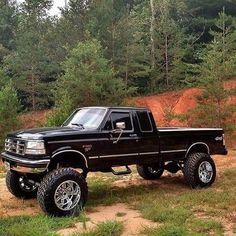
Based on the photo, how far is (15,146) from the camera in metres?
8.79

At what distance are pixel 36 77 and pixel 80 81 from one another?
1200 centimetres

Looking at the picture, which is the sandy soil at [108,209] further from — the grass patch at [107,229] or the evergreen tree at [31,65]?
the evergreen tree at [31,65]

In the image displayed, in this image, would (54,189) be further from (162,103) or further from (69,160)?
(162,103)

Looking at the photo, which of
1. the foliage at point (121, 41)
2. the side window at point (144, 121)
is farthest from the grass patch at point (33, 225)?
the foliage at point (121, 41)

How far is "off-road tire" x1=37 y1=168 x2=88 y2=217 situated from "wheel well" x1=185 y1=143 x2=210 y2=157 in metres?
3.66

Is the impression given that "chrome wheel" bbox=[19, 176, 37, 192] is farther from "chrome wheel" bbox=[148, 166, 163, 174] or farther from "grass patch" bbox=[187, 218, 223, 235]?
"grass patch" bbox=[187, 218, 223, 235]

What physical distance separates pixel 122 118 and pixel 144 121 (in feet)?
2.14

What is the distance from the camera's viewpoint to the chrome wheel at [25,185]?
990 centimetres

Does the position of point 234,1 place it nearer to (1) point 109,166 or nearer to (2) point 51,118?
(2) point 51,118

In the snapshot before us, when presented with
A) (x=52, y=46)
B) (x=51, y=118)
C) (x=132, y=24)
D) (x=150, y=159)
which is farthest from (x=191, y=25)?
(x=150, y=159)

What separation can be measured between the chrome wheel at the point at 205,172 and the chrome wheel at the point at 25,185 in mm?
4266

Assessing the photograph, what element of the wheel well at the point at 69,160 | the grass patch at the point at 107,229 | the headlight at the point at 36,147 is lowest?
the grass patch at the point at 107,229

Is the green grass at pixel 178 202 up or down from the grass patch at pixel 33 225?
down

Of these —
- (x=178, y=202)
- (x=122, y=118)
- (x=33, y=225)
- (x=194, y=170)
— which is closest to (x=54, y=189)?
(x=33, y=225)
